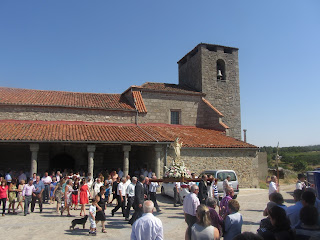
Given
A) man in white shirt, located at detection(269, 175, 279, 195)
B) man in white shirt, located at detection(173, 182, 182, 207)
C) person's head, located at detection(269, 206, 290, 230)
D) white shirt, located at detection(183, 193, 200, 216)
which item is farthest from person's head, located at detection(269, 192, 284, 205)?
man in white shirt, located at detection(173, 182, 182, 207)

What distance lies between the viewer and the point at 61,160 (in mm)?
18812

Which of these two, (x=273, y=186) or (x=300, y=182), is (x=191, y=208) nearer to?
(x=273, y=186)

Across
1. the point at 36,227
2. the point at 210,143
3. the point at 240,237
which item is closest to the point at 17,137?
the point at 36,227

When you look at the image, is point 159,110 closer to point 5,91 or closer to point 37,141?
point 37,141

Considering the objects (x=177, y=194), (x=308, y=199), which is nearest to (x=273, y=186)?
(x=308, y=199)

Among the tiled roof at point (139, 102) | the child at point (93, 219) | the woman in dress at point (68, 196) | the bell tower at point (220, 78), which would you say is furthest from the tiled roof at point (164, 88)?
the child at point (93, 219)

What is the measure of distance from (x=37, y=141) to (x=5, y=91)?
8.06 m

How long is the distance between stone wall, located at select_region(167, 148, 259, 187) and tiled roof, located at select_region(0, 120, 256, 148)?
458 millimetres

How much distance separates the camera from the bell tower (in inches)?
909

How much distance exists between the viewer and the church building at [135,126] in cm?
1556

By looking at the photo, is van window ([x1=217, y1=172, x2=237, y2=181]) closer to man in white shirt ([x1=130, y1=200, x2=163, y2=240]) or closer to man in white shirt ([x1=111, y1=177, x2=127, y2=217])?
man in white shirt ([x1=111, y1=177, x2=127, y2=217])

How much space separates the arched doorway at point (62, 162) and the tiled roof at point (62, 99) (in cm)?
374

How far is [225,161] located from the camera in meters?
17.5

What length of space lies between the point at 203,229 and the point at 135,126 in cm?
1550
